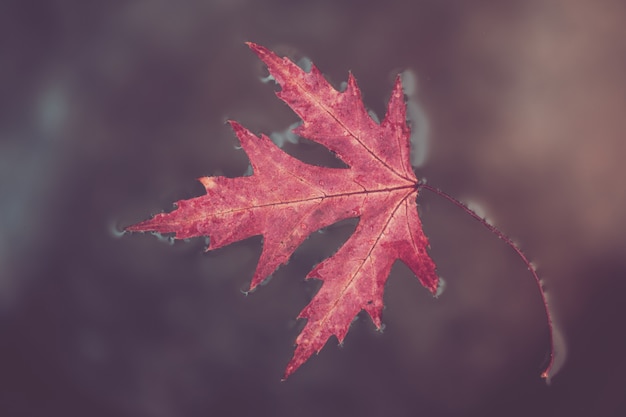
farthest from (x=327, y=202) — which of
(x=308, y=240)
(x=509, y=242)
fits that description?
(x=509, y=242)

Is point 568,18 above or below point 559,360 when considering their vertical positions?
above

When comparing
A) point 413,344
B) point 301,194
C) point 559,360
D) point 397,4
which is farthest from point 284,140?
point 559,360

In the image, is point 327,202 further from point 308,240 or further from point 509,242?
point 509,242

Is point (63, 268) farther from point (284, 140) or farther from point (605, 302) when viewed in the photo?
point (605, 302)
